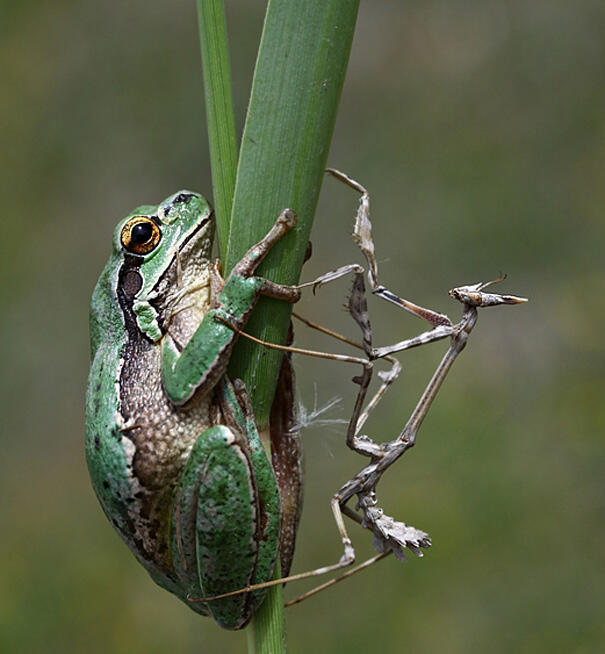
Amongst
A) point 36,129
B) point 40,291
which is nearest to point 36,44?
point 36,129

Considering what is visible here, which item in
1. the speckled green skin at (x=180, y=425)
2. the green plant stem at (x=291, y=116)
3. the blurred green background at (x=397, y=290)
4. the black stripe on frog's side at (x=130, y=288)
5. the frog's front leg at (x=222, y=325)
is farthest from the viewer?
the blurred green background at (x=397, y=290)

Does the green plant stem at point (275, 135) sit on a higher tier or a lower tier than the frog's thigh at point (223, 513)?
higher

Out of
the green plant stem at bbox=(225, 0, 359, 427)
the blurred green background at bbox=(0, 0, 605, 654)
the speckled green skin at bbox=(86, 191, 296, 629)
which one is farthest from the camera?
the blurred green background at bbox=(0, 0, 605, 654)

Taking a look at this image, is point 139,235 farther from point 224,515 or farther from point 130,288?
point 224,515

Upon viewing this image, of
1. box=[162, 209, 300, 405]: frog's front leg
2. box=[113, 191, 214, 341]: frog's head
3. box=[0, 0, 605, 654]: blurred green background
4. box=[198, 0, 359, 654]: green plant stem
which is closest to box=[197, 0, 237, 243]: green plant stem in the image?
box=[198, 0, 359, 654]: green plant stem

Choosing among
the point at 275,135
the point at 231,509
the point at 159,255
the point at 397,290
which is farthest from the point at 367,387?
the point at 397,290

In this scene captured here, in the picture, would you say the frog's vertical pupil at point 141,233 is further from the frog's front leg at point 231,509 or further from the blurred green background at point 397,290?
the blurred green background at point 397,290

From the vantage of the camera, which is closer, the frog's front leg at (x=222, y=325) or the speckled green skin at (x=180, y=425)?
the frog's front leg at (x=222, y=325)

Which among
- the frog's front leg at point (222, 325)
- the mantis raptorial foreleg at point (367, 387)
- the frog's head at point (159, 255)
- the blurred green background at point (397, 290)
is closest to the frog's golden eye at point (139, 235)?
the frog's head at point (159, 255)

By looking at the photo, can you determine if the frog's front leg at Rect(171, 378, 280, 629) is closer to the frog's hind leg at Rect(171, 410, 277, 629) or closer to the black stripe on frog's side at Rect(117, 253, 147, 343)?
the frog's hind leg at Rect(171, 410, 277, 629)
